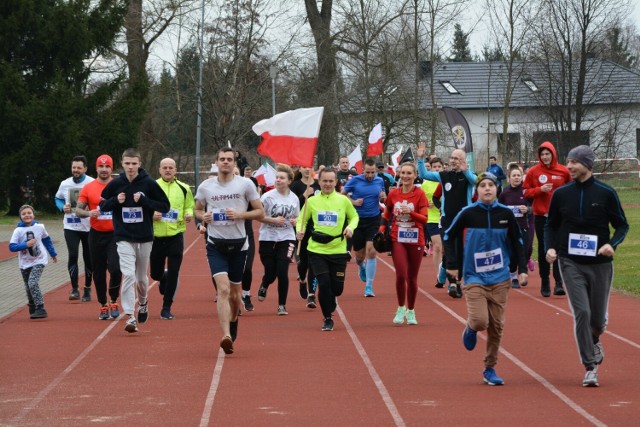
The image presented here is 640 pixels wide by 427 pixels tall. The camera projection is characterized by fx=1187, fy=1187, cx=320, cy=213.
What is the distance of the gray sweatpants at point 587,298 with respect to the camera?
9344 millimetres

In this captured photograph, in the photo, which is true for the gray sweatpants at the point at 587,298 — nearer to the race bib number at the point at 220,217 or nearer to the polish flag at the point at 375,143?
the race bib number at the point at 220,217

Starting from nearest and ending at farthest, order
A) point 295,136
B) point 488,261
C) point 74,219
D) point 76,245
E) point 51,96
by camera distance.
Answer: point 488,261 < point 295,136 < point 74,219 < point 76,245 < point 51,96

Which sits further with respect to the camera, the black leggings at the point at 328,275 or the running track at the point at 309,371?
the black leggings at the point at 328,275

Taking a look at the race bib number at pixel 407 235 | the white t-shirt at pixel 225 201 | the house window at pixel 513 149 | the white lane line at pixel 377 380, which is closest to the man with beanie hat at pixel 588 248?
the white lane line at pixel 377 380

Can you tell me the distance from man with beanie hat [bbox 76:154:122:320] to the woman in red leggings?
321 cm

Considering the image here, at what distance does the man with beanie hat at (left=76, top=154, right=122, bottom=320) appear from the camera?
1394 cm

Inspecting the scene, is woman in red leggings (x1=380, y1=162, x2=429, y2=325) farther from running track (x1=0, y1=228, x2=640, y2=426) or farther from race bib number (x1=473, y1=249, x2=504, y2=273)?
race bib number (x1=473, y1=249, x2=504, y2=273)

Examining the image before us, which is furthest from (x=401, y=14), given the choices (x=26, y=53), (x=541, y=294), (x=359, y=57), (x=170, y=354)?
(x=170, y=354)

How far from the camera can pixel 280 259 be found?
14812 millimetres

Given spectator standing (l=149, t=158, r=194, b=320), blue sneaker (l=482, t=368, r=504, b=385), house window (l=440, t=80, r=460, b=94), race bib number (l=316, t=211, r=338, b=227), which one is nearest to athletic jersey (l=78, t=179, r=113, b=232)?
spectator standing (l=149, t=158, r=194, b=320)

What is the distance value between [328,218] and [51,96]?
31.6m

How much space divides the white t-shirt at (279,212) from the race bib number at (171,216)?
1087mm

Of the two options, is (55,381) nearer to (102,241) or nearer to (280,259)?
(102,241)

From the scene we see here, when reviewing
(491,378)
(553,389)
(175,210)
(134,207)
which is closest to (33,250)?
(175,210)
